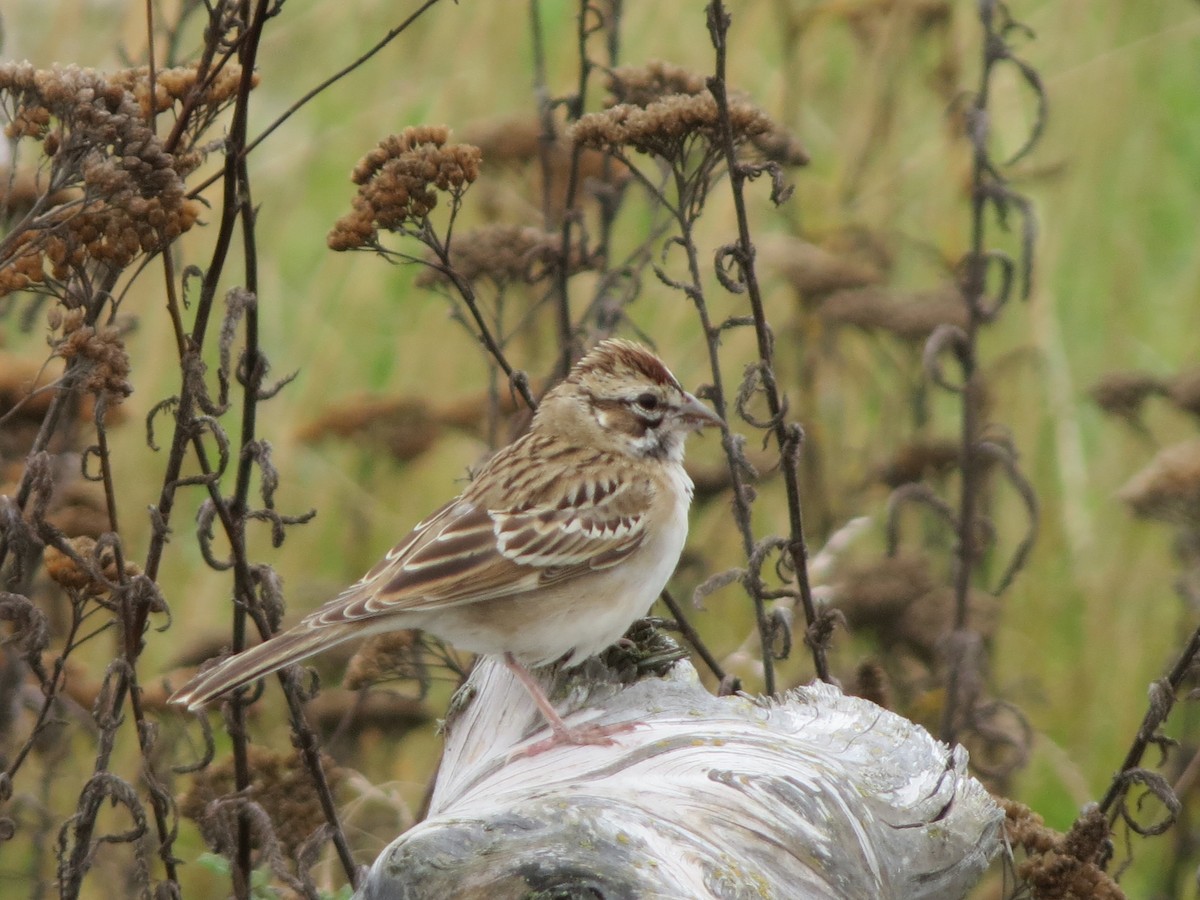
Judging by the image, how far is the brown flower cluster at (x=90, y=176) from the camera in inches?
151

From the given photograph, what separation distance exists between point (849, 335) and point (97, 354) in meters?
4.89

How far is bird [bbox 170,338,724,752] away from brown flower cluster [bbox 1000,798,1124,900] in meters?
1.11

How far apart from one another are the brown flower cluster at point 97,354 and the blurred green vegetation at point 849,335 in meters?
3.04

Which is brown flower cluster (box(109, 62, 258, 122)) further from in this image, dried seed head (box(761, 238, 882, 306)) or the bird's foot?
dried seed head (box(761, 238, 882, 306))

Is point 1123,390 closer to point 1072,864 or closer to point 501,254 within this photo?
point 501,254

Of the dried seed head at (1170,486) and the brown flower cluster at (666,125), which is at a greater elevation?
the brown flower cluster at (666,125)

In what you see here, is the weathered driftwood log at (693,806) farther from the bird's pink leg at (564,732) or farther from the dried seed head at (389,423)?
the dried seed head at (389,423)

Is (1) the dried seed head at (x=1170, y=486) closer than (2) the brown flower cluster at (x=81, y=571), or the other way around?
(2) the brown flower cluster at (x=81, y=571)

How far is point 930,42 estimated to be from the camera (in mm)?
8867

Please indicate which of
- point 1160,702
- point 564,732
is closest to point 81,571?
point 564,732

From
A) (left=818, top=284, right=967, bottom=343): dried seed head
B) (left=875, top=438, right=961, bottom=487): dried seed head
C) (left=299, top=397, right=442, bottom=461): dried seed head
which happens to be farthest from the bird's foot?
(left=299, top=397, right=442, bottom=461): dried seed head

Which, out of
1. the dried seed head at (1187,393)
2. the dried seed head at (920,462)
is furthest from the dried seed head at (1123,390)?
the dried seed head at (920,462)

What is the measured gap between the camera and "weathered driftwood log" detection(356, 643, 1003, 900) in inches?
128

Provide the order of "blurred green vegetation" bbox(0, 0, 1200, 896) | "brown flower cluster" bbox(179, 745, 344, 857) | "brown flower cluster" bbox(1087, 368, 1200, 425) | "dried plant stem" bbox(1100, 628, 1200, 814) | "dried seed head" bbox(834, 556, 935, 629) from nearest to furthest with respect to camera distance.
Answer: "dried plant stem" bbox(1100, 628, 1200, 814) < "brown flower cluster" bbox(179, 745, 344, 857) < "dried seed head" bbox(834, 556, 935, 629) < "brown flower cluster" bbox(1087, 368, 1200, 425) < "blurred green vegetation" bbox(0, 0, 1200, 896)
